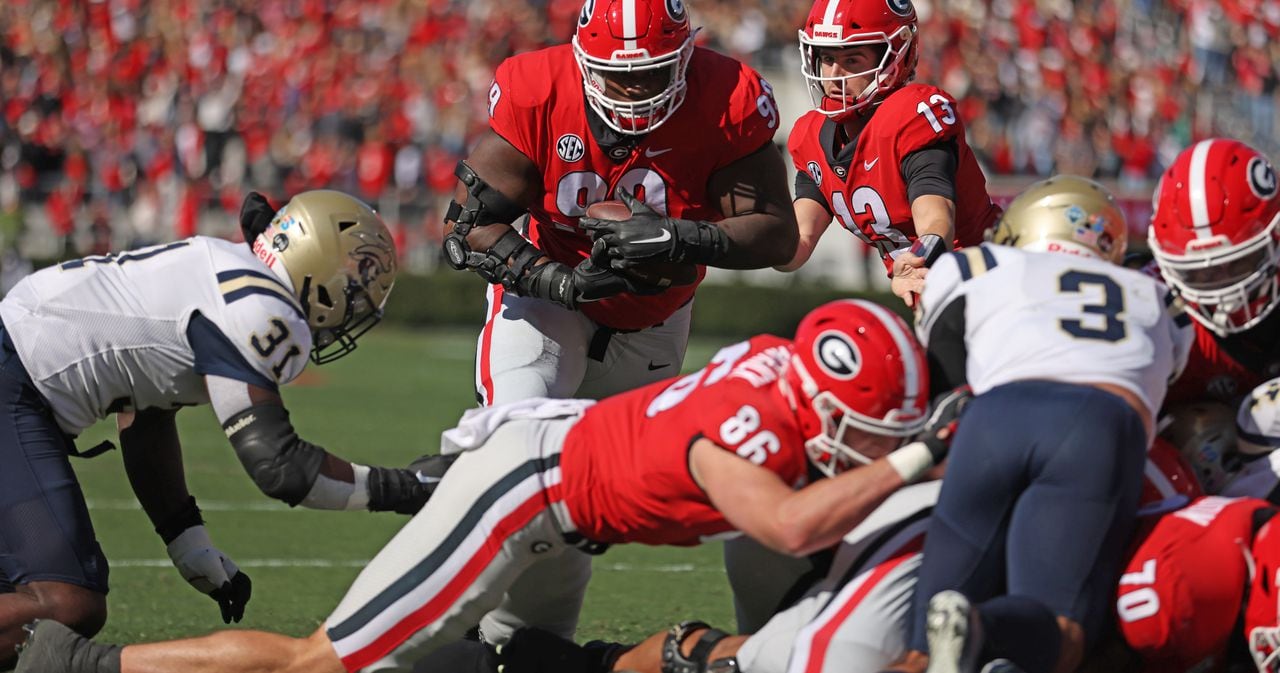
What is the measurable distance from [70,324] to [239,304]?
55 centimetres

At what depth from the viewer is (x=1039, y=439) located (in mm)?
3924

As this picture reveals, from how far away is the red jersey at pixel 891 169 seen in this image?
5945 millimetres

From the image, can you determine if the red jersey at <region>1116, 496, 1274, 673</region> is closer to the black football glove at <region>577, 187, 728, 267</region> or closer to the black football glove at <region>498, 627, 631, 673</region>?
the black football glove at <region>498, 627, 631, 673</region>

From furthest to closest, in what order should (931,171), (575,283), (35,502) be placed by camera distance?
(931,171)
(575,283)
(35,502)

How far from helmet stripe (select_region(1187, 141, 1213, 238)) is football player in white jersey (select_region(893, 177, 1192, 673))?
49cm

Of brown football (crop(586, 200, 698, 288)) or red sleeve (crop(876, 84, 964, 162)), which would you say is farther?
red sleeve (crop(876, 84, 964, 162))

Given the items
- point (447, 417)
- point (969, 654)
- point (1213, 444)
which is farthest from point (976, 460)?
point (447, 417)

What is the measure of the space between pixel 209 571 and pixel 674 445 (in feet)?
6.07

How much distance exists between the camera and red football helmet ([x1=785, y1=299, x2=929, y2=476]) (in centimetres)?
394

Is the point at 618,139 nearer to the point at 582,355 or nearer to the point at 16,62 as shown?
the point at 582,355

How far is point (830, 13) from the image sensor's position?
19.7ft

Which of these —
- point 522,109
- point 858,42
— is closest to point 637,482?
point 522,109

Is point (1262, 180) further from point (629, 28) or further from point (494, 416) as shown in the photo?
point (494, 416)

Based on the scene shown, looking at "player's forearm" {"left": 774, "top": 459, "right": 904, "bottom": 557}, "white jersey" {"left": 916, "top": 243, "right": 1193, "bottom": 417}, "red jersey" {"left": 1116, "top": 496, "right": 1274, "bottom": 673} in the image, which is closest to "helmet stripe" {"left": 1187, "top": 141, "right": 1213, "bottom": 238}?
"white jersey" {"left": 916, "top": 243, "right": 1193, "bottom": 417}
